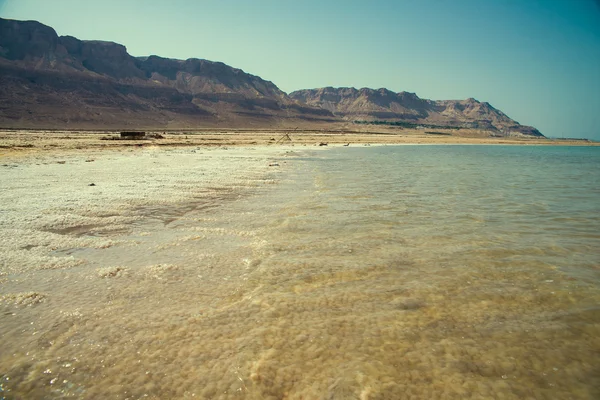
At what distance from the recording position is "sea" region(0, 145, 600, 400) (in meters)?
2.16

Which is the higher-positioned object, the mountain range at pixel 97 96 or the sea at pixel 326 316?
the mountain range at pixel 97 96

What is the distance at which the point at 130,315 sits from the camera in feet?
9.47

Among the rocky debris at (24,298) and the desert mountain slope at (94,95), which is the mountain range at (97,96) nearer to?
the desert mountain slope at (94,95)

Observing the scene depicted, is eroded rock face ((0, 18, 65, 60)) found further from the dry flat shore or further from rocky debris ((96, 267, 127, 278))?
rocky debris ((96, 267, 127, 278))

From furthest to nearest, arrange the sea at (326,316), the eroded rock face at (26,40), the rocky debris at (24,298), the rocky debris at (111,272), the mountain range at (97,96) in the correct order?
the eroded rock face at (26,40) → the mountain range at (97,96) → the rocky debris at (111,272) → the rocky debris at (24,298) → the sea at (326,316)

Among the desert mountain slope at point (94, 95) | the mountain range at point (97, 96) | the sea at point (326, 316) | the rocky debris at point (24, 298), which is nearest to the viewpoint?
the sea at point (326, 316)

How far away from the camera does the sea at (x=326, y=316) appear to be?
216 centimetres

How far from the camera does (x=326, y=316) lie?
295 cm

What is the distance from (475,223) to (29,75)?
14832 cm

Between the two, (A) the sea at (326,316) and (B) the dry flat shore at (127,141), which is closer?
(A) the sea at (326,316)

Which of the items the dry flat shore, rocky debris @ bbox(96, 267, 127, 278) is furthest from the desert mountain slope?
rocky debris @ bbox(96, 267, 127, 278)

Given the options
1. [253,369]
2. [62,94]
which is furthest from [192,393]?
[62,94]

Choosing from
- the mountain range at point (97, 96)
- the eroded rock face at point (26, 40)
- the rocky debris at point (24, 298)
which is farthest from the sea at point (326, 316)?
the eroded rock face at point (26, 40)

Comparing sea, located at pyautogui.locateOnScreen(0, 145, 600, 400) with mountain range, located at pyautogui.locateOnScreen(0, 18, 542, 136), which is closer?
sea, located at pyautogui.locateOnScreen(0, 145, 600, 400)
